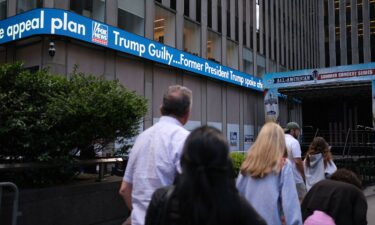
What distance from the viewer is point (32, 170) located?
19.8 feet

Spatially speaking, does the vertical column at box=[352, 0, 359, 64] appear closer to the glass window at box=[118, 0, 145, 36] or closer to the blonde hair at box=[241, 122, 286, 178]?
the glass window at box=[118, 0, 145, 36]

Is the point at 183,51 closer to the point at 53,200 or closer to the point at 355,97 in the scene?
the point at 355,97

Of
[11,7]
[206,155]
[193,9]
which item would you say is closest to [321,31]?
[193,9]

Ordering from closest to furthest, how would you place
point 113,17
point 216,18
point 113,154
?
point 113,154, point 113,17, point 216,18

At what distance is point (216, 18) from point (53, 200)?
22.7 m

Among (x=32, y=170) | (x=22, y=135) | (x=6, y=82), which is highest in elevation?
(x=6, y=82)

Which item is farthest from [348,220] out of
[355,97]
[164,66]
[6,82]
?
[355,97]

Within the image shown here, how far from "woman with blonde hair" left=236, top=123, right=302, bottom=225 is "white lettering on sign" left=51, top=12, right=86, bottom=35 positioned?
537 inches

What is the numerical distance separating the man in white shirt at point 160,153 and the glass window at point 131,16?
17.0 metres

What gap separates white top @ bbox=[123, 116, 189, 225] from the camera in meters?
2.85

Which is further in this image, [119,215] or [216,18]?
[216,18]

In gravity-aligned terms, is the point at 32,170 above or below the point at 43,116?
below

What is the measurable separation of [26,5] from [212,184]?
17274mm

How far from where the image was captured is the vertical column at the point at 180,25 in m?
22.9
